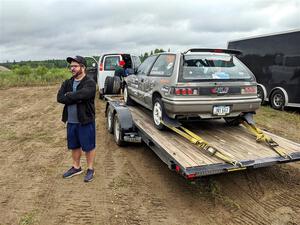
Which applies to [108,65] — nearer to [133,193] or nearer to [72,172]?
[72,172]

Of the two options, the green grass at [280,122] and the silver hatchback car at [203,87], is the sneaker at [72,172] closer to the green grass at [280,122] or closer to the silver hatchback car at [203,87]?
the silver hatchback car at [203,87]

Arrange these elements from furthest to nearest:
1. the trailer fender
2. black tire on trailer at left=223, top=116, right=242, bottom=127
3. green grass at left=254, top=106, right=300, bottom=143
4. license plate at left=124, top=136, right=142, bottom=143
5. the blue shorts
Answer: green grass at left=254, top=106, right=300, bottom=143 < the trailer fender < license plate at left=124, top=136, right=142, bottom=143 < black tire on trailer at left=223, top=116, right=242, bottom=127 < the blue shorts

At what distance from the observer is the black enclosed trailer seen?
1010 centimetres

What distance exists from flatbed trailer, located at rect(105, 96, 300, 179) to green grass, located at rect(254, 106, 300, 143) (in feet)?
8.42

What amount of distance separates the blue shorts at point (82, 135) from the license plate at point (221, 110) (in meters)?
1.96

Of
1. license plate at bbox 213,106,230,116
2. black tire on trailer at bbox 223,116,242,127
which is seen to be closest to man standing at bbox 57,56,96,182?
license plate at bbox 213,106,230,116

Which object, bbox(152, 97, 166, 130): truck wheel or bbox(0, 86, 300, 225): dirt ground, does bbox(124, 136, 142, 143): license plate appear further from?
bbox(152, 97, 166, 130): truck wheel

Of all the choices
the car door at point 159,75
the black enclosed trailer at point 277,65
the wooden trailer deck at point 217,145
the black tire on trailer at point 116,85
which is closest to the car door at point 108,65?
the black tire on trailer at point 116,85

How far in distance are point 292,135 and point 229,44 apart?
23.0 feet

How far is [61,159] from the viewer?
5895mm

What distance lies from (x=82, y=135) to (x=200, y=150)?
1.79 m

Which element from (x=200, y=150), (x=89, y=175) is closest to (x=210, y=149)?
(x=200, y=150)

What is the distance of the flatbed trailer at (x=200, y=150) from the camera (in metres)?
3.95

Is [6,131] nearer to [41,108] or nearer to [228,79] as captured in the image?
[41,108]
